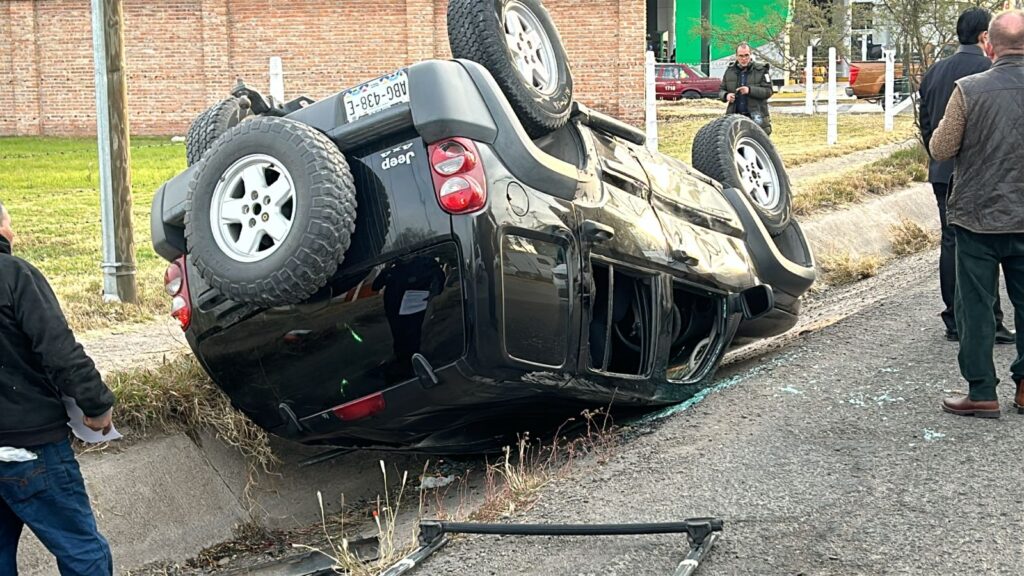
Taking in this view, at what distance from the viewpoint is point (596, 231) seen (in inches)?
205

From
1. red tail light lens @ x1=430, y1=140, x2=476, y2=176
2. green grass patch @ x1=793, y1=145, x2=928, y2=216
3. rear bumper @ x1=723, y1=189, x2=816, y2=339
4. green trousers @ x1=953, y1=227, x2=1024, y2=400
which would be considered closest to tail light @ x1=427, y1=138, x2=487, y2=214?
red tail light lens @ x1=430, y1=140, x2=476, y2=176

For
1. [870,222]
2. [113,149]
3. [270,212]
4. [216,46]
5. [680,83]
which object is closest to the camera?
[270,212]

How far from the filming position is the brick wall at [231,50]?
26.7 meters

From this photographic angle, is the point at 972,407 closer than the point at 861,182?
Yes

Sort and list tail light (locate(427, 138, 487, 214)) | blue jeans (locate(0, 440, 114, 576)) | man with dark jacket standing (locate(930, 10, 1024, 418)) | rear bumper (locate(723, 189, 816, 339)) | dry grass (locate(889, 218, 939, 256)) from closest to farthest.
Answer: blue jeans (locate(0, 440, 114, 576)), tail light (locate(427, 138, 487, 214)), man with dark jacket standing (locate(930, 10, 1024, 418)), rear bumper (locate(723, 189, 816, 339)), dry grass (locate(889, 218, 939, 256))

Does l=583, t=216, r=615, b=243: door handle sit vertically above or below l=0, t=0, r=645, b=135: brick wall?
below

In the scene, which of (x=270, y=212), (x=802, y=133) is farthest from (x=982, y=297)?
(x=802, y=133)

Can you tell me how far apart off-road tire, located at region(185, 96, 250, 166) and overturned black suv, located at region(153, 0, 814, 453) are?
0.4 inches

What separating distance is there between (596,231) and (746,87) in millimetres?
10374

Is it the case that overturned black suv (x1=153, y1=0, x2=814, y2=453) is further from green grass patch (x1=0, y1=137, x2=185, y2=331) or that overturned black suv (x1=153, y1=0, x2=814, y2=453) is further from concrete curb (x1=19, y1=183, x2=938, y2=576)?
green grass patch (x1=0, y1=137, x2=185, y2=331)

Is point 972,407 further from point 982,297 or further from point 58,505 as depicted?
point 58,505

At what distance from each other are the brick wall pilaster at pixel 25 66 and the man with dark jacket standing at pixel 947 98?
80.2 feet

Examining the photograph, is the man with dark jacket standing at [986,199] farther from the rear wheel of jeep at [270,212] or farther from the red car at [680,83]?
the red car at [680,83]

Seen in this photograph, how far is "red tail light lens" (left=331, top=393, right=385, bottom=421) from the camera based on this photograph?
5.02m
